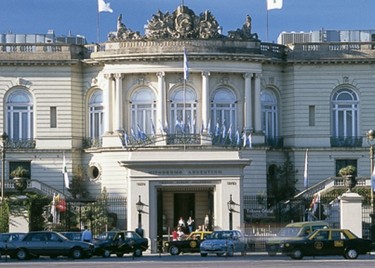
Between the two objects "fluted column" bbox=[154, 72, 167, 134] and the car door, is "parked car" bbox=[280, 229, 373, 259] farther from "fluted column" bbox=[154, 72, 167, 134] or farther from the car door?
"fluted column" bbox=[154, 72, 167, 134]

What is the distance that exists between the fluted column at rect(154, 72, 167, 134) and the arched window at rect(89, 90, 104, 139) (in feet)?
14.6

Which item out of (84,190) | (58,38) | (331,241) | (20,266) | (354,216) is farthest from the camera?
(58,38)

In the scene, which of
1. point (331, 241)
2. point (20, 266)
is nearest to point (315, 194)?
point (331, 241)

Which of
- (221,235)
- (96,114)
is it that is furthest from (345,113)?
(221,235)

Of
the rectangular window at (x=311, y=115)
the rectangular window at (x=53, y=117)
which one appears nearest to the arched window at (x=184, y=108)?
the rectangular window at (x=53, y=117)

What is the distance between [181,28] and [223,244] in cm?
2733

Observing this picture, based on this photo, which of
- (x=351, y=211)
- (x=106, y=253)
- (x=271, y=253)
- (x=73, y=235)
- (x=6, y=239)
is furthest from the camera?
(x=351, y=211)

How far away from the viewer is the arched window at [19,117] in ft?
329

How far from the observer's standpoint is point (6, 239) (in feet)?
238

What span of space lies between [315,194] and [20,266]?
32107 mm

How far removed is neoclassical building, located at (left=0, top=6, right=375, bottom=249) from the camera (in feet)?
320

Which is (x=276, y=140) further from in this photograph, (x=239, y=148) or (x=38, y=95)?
(x=38, y=95)

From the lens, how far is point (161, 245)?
80.9 meters

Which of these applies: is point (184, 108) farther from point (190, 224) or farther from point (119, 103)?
point (190, 224)
